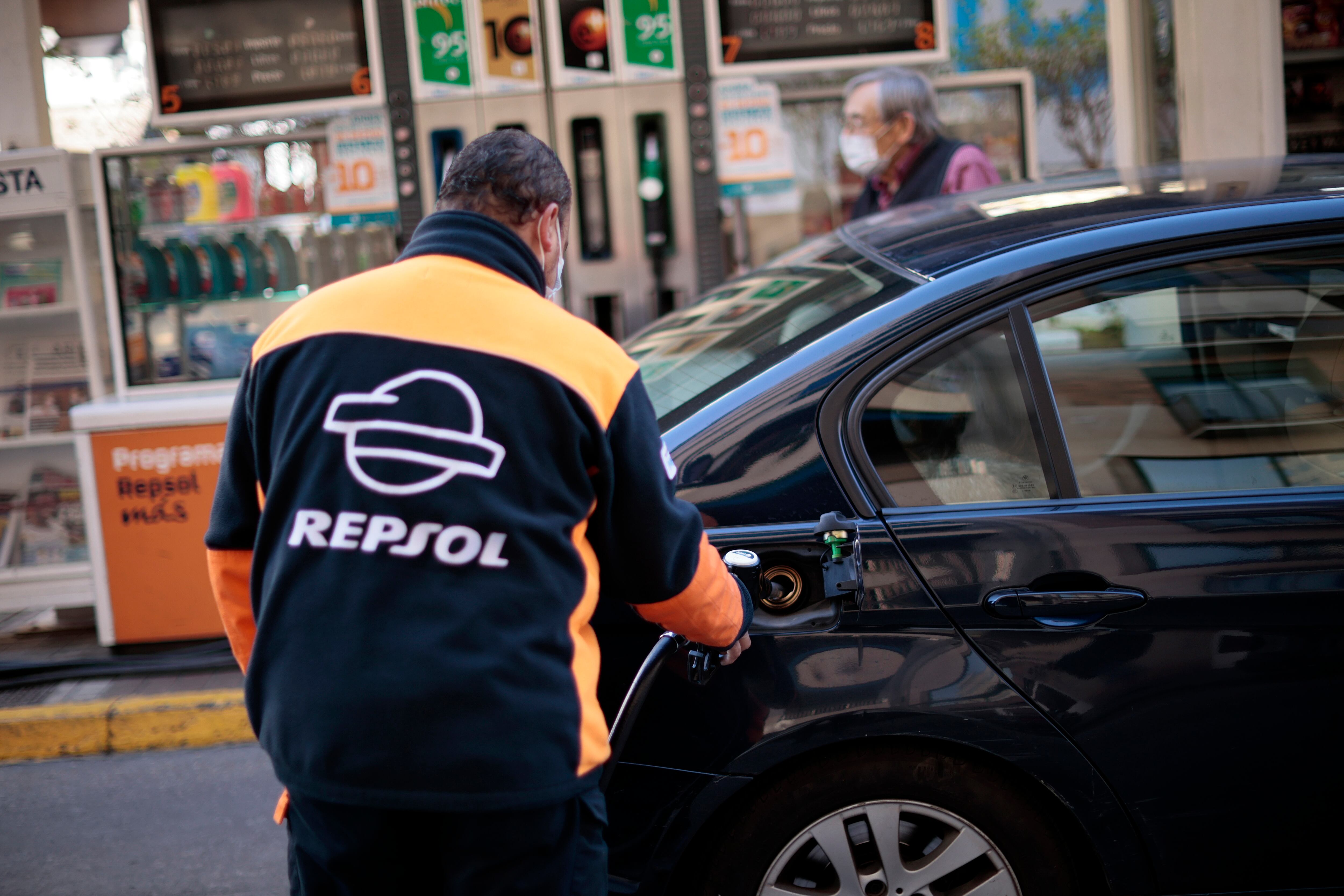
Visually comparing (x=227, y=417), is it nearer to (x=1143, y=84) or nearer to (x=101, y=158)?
(x=101, y=158)

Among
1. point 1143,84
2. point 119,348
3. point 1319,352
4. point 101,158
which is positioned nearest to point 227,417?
point 119,348

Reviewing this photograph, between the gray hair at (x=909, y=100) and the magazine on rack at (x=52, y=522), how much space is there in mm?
4047

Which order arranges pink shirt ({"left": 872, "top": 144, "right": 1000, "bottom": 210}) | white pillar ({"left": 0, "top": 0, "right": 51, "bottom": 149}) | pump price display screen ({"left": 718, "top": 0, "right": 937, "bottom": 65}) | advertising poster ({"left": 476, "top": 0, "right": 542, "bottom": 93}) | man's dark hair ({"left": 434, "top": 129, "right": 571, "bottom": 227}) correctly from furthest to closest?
white pillar ({"left": 0, "top": 0, "right": 51, "bottom": 149}) < advertising poster ({"left": 476, "top": 0, "right": 542, "bottom": 93}) < pump price display screen ({"left": 718, "top": 0, "right": 937, "bottom": 65}) < pink shirt ({"left": 872, "top": 144, "right": 1000, "bottom": 210}) < man's dark hair ({"left": 434, "top": 129, "right": 571, "bottom": 227})

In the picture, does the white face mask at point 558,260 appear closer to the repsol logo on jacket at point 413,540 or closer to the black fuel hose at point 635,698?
the repsol logo on jacket at point 413,540

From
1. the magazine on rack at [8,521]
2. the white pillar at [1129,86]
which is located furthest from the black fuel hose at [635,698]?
the white pillar at [1129,86]

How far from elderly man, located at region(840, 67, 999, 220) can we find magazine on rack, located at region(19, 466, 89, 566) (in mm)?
3927

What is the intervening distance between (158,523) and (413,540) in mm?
3494

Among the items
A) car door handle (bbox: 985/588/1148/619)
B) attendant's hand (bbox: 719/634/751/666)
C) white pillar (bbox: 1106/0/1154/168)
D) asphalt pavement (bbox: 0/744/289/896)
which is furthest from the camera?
white pillar (bbox: 1106/0/1154/168)

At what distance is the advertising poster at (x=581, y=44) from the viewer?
5000mm

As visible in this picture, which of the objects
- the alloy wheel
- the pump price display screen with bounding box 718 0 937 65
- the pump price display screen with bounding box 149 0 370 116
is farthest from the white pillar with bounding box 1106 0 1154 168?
the alloy wheel

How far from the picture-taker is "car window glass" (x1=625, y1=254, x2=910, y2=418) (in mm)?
2316

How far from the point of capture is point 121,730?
404 cm

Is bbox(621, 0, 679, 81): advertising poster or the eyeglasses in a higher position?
bbox(621, 0, 679, 81): advertising poster

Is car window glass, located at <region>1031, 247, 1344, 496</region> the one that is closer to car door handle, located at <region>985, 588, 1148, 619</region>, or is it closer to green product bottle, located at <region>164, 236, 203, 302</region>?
car door handle, located at <region>985, 588, 1148, 619</region>
